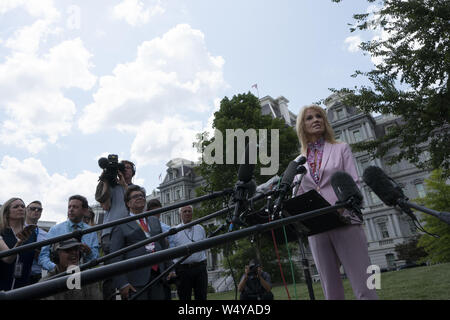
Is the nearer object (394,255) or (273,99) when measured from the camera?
(394,255)

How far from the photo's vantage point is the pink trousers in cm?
226

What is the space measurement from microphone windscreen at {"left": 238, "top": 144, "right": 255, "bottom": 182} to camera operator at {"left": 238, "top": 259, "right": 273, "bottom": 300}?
615 cm

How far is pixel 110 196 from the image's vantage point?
159 inches

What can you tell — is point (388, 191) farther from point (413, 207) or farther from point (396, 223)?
point (396, 223)

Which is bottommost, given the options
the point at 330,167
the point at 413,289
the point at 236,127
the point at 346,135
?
the point at 413,289

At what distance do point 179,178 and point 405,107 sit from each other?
44.4 metres

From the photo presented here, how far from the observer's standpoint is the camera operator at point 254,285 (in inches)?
291

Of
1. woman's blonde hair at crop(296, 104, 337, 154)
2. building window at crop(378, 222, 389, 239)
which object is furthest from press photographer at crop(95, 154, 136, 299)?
building window at crop(378, 222, 389, 239)

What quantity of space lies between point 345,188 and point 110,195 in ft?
10.2

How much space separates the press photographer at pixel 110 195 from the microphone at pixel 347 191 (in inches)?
102

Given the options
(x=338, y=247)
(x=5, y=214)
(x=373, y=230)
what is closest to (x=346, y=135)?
(x=373, y=230)

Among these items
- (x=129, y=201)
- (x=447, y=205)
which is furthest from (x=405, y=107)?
(x=447, y=205)
